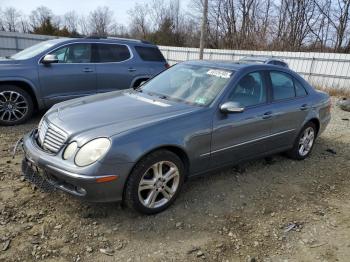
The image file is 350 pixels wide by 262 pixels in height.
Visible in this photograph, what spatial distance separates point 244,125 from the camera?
4227 mm

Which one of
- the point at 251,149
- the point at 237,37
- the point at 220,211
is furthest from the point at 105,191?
the point at 237,37

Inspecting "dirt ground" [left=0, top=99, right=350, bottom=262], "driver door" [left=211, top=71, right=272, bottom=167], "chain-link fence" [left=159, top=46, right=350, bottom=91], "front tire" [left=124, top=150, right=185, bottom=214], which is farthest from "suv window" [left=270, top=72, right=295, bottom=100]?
"chain-link fence" [left=159, top=46, right=350, bottom=91]

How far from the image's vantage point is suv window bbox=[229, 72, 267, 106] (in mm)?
4215

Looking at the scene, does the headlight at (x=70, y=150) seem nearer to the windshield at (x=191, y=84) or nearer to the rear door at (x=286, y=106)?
the windshield at (x=191, y=84)

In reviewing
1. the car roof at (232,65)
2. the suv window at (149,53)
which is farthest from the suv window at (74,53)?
the car roof at (232,65)

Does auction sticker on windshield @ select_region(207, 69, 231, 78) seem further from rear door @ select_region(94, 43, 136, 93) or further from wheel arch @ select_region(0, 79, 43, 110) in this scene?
wheel arch @ select_region(0, 79, 43, 110)

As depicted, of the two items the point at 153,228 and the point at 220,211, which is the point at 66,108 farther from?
the point at 220,211

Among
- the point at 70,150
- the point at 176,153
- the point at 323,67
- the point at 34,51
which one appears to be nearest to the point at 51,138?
the point at 70,150

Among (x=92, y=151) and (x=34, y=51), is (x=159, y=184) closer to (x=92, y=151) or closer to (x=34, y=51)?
(x=92, y=151)

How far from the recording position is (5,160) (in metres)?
4.78

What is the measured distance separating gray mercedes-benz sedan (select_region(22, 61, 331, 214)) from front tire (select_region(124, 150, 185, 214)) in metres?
0.01

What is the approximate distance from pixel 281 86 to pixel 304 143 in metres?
1.23

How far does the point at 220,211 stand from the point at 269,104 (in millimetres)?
1687

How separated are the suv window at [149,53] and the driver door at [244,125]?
4.14 m
